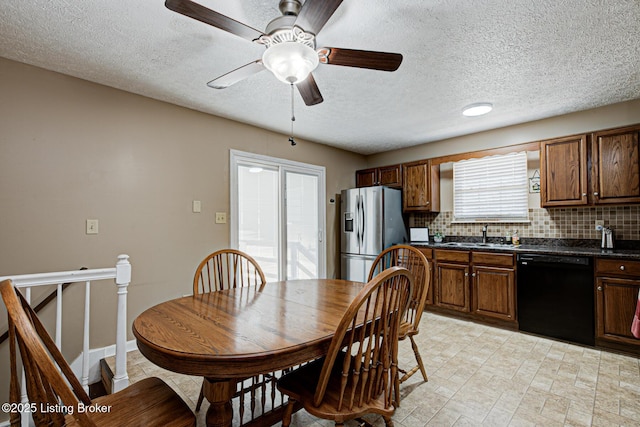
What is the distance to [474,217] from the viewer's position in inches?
162

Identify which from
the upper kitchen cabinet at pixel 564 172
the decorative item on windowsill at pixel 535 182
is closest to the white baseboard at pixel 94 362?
the upper kitchen cabinet at pixel 564 172

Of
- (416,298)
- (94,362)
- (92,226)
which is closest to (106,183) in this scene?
(92,226)

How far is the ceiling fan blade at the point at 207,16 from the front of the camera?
4.18 ft

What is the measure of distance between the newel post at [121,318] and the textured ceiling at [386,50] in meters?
1.45

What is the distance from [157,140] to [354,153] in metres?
3.10

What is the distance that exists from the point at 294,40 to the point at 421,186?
10.7ft

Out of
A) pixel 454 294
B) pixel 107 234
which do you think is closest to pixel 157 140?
pixel 107 234

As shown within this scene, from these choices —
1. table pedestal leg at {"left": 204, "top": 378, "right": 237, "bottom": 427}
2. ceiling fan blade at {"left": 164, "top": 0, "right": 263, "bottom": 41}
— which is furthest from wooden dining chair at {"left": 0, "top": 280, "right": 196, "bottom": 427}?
ceiling fan blade at {"left": 164, "top": 0, "right": 263, "bottom": 41}

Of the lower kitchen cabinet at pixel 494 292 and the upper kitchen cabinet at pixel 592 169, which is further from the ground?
the upper kitchen cabinet at pixel 592 169

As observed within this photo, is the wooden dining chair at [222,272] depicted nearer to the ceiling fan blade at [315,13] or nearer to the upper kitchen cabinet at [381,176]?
the ceiling fan blade at [315,13]

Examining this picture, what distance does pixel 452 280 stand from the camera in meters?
3.70

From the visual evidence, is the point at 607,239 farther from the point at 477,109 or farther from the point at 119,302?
the point at 119,302

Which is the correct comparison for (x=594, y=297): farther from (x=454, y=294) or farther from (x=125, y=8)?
(x=125, y=8)

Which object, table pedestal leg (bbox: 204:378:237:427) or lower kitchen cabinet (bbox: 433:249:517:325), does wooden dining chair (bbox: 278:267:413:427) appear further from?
lower kitchen cabinet (bbox: 433:249:517:325)
